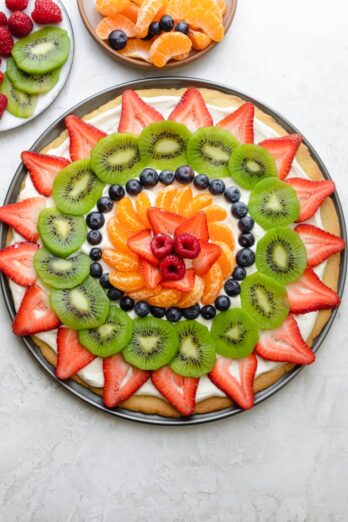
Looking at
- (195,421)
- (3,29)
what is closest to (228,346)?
(195,421)

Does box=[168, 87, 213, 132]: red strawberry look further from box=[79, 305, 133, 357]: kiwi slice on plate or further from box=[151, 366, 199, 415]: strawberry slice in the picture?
box=[151, 366, 199, 415]: strawberry slice

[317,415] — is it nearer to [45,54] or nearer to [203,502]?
[203,502]

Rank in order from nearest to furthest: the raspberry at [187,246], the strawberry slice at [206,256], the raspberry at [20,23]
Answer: the raspberry at [187,246]
the strawberry slice at [206,256]
the raspberry at [20,23]

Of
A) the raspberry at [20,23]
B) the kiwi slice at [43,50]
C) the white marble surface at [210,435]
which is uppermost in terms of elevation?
the raspberry at [20,23]

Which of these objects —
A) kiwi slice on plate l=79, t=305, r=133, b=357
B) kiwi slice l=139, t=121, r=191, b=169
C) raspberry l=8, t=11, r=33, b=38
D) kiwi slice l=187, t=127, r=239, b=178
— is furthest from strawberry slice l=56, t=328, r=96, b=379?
raspberry l=8, t=11, r=33, b=38

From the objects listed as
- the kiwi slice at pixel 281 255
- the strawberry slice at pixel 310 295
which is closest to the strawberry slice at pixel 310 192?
the kiwi slice at pixel 281 255

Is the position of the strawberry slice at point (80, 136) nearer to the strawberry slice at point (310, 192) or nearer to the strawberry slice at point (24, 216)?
the strawberry slice at point (24, 216)
